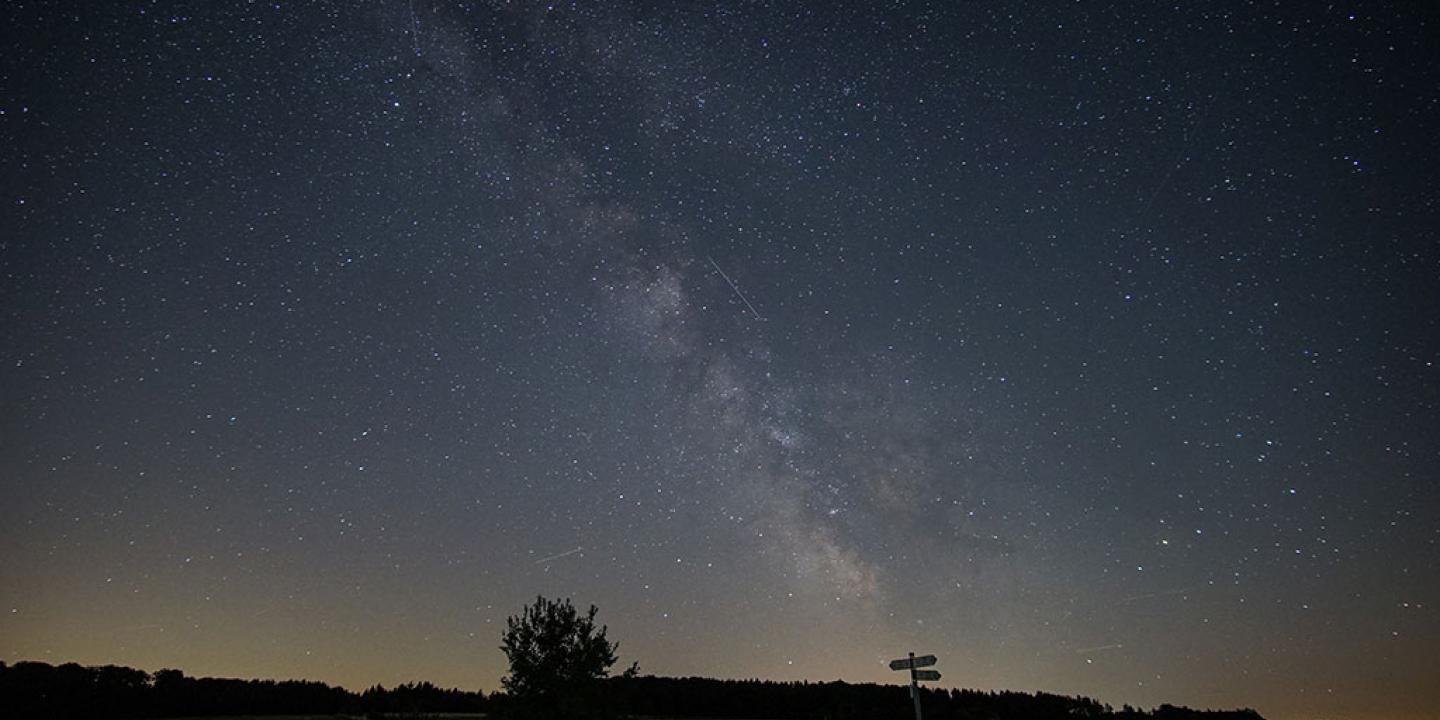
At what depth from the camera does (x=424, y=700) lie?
55969mm

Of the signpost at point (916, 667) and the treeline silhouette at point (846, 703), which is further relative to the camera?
the treeline silhouette at point (846, 703)

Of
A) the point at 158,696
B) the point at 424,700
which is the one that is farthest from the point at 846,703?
the point at 158,696

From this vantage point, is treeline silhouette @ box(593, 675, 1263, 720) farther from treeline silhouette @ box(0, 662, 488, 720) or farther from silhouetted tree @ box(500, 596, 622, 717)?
silhouetted tree @ box(500, 596, 622, 717)

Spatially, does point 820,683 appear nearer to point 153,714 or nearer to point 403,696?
point 403,696

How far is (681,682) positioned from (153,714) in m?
40.3

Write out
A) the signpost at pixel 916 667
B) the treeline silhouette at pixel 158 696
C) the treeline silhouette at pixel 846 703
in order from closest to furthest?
the signpost at pixel 916 667, the treeline silhouette at pixel 158 696, the treeline silhouette at pixel 846 703

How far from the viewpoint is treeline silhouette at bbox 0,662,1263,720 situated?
48750mm

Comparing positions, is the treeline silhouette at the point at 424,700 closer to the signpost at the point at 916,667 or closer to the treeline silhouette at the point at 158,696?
the treeline silhouette at the point at 158,696

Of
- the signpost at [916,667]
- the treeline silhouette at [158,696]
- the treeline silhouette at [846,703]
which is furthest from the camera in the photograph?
the treeline silhouette at [846,703]

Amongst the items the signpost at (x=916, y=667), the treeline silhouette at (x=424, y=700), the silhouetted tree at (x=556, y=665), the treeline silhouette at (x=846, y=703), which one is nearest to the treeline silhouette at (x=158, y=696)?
the treeline silhouette at (x=424, y=700)

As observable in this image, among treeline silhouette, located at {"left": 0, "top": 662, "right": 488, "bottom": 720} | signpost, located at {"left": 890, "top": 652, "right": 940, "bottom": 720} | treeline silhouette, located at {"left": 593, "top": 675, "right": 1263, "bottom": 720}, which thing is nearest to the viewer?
signpost, located at {"left": 890, "top": 652, "right": 940, "bottom": 720}

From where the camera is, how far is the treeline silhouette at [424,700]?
48750mm

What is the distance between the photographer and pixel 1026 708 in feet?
247

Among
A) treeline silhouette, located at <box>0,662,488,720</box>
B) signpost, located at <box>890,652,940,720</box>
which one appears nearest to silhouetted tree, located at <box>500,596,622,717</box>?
signpost, located at <box>890,652,940,720</box>
